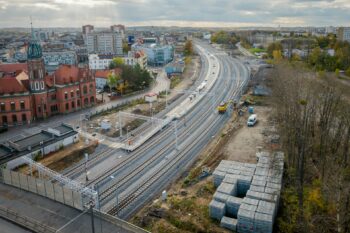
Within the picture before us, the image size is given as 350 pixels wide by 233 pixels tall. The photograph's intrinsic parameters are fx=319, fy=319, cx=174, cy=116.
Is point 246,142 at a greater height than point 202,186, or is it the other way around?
point 246,142

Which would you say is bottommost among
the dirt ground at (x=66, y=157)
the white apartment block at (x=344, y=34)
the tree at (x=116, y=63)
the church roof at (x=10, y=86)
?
the dirt ground at (x=66, y=157)

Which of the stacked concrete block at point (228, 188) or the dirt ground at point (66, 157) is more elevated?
the stacked concrete block at point (228, 188)

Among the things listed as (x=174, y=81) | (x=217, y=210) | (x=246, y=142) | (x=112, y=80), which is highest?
(x=112, y=80)

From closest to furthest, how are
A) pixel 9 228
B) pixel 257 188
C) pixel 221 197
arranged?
pixel 9 228, pixel 221 197, pixel 257 188

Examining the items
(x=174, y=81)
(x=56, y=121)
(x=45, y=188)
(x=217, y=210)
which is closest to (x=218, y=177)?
(x=217, y=210)

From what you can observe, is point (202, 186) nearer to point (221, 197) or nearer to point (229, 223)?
point (221, 197)

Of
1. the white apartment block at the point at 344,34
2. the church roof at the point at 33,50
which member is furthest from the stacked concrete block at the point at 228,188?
the white apartment block at the point at 344,34

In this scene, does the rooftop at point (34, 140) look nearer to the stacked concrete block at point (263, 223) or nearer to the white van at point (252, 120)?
the stacked concrete block at point (263, 223)

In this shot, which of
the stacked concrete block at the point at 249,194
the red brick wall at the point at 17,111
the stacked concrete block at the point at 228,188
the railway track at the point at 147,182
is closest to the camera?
the stacked concrete block at the point at 249,194
